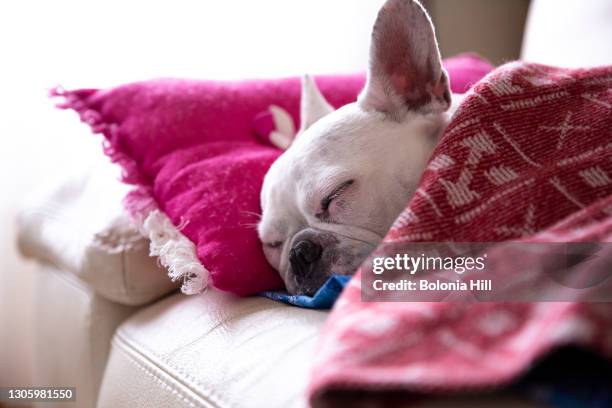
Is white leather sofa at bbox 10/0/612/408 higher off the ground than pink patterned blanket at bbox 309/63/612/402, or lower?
lower

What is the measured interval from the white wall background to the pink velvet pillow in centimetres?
53

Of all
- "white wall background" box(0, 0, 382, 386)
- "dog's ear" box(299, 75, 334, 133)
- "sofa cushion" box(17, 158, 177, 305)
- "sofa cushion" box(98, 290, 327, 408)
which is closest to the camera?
"sofa cushion" box(98, 290, 327, 408)

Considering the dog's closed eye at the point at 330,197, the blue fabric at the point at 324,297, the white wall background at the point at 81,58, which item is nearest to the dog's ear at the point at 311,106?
the dog's closed eye at the point at 330,197

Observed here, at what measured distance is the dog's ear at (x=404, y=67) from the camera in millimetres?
893

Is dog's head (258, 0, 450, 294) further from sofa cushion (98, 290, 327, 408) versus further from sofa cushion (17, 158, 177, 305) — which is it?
sofa cushion (17, 158, 177, 305)

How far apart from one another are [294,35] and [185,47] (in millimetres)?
410

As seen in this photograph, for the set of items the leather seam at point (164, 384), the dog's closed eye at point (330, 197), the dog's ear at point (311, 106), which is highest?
the dog's ear at point (311, 106)

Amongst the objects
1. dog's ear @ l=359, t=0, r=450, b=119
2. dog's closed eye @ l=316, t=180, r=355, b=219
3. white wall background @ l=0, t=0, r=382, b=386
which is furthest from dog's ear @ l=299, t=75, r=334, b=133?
white wall background @ l=0, t=0, r=382, b=386

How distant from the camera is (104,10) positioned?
179cm

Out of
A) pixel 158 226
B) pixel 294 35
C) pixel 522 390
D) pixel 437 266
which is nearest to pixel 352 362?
pixel 522 390

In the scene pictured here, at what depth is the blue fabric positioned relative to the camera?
744 mm

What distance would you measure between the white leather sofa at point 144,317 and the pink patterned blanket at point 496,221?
0.17ft

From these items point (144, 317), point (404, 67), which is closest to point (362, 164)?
point (404, 67)

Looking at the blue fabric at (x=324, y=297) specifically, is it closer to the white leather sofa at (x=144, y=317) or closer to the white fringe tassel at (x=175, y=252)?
the white leather sofa at (x=144, y=317)
